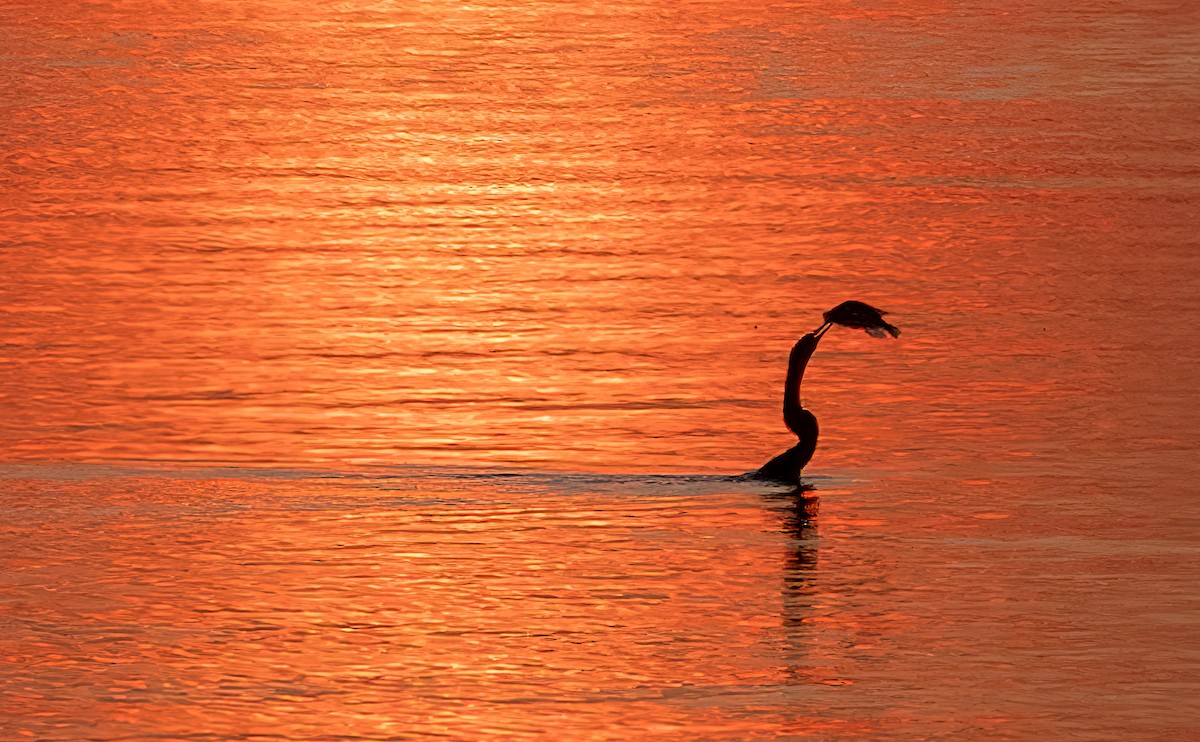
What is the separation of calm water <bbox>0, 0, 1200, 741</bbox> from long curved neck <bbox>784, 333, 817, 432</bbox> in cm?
48

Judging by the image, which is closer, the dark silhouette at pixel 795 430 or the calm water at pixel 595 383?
the calm water at pixel 595 383

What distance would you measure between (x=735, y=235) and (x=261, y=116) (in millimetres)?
7155

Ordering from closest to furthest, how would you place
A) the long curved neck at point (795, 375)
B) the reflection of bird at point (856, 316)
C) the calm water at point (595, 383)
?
the calm water at point (595, 383) < the reflection of bird at point (856, 316) < the long curved neck at point (795, 375)

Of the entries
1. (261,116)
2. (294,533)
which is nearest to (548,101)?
(261,116)

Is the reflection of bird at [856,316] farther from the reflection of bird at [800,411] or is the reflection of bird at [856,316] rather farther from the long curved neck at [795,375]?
the long curved neck at [795,375]

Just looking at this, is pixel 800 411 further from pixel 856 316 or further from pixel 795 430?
pixel 856 316

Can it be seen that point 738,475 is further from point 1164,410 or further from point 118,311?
point 118,311

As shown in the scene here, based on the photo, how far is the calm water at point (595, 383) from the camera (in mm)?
9266

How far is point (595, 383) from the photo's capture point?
49.8 ft

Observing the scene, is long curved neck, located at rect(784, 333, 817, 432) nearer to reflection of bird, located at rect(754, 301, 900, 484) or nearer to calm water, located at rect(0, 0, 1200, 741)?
reflection of bird, located at rect(754, 301, 900, 484)

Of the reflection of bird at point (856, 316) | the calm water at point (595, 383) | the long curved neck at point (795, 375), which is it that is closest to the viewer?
the calm water at point (595, 383)

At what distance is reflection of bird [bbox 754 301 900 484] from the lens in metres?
12.5

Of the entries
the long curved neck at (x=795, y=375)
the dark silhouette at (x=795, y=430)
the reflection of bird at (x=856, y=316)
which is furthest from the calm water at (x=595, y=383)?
the reflection of bird at (x=856, y=316)

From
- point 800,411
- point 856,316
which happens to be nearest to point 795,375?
point 800,411
